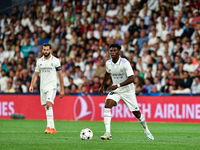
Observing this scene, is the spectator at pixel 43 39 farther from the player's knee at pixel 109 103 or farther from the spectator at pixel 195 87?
the player's knee at pixel 109 103

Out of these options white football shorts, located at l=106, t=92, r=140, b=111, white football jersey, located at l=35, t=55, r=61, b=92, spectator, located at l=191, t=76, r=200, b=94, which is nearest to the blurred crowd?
spectator, located at l=191, t=76, r=200, b=94

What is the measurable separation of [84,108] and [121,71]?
8.65 m

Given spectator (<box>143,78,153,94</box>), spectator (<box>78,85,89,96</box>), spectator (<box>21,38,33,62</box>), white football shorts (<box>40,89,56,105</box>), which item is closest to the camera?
white football shorts (<box>40,89,56,105</box>)

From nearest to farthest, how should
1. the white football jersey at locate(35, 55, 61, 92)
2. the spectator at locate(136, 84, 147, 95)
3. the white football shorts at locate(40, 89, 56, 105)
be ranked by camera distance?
the white football shorts at locate(40, 89, 56, 105)
the white football jersey at locate(35, 55, 61, 92)
the spectator at locate(136, 84, 147, 95)

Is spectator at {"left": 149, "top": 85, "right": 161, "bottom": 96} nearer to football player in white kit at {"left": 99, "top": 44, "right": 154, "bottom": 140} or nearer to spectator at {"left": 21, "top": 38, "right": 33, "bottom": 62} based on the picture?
football player in white kit at {"left": 99, "top": 44, "right": 154, "bottom": 140}

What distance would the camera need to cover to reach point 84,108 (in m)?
17.5

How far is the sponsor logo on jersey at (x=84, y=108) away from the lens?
17.4m

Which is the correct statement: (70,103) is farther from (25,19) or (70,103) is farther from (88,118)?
(25,19)

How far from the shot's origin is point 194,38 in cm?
1798

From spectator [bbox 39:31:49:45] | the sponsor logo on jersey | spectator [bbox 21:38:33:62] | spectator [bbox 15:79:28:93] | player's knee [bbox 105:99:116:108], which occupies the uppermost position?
Result: spectator [bbox 39:31:49:45]

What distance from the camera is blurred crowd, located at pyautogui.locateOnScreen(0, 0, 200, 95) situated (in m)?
17.2

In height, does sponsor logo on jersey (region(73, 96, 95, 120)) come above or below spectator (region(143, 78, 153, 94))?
below

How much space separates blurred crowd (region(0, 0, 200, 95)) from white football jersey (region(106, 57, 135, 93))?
24.7ft

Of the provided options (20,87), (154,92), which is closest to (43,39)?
(20,87)
